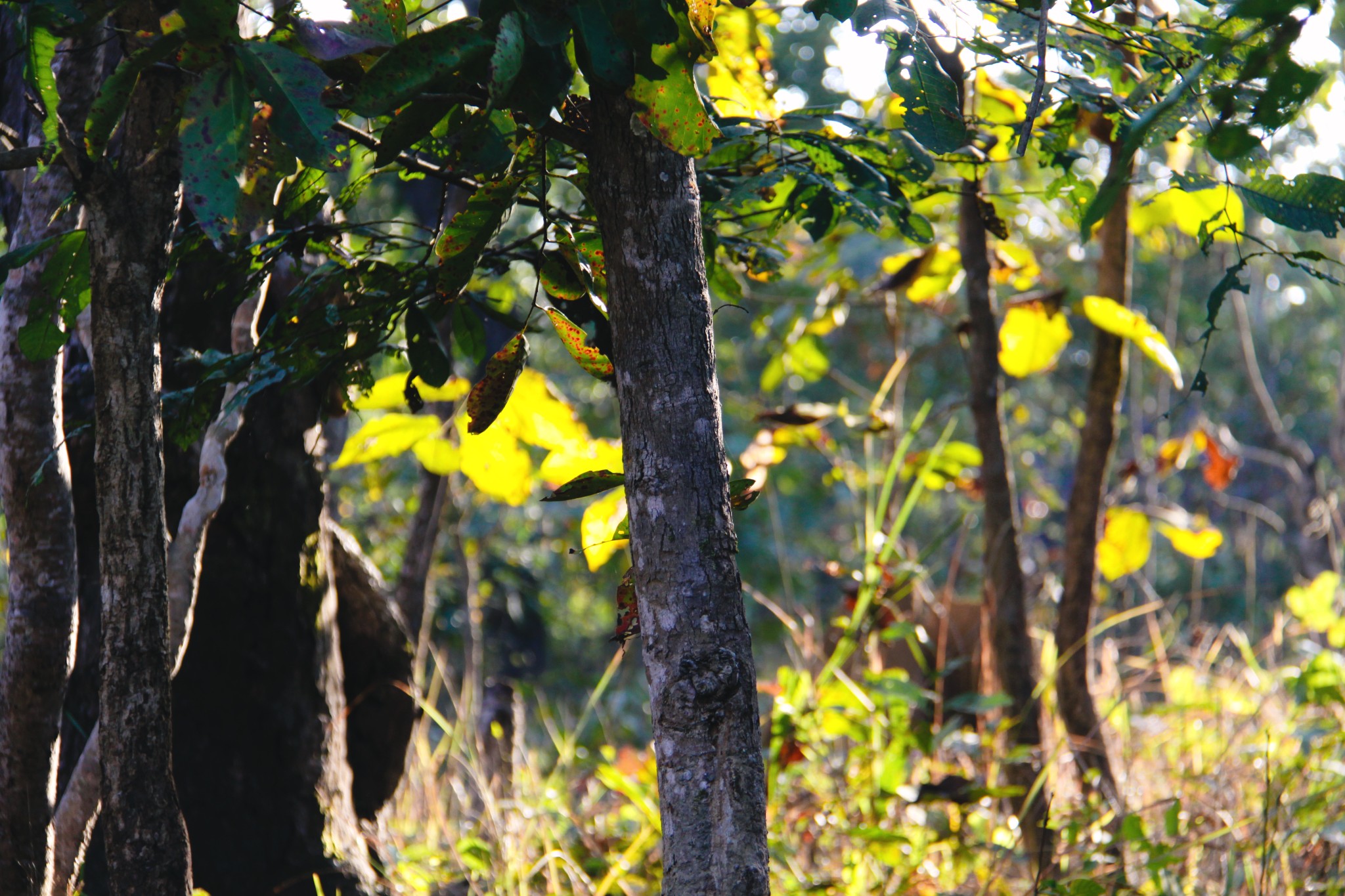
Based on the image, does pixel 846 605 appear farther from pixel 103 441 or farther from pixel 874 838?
pixel 103 441

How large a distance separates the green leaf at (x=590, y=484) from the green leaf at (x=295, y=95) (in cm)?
32

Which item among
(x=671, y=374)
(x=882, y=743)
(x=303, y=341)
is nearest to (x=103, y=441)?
(x=303, y=341)

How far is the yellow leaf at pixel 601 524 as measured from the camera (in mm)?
1083

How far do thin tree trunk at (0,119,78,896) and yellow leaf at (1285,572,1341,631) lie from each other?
2667mm

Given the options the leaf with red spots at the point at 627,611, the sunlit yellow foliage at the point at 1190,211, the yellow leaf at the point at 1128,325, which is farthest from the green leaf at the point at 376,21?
the yellow leaf at the point at 1128,325

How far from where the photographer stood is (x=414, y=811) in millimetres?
2373

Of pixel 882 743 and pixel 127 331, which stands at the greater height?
pixel 127 331

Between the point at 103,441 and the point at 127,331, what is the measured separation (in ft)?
0.31

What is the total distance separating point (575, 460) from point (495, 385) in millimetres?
335

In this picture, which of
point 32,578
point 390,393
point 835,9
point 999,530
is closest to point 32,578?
point 32,578

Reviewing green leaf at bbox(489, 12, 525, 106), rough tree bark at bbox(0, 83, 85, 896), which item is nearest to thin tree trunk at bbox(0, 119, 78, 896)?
rough tree bark at bbox(0, 83, 85, 896)

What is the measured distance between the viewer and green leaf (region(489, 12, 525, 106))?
58 centimetres

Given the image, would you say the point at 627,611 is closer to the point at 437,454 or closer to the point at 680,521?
the point at 680,521

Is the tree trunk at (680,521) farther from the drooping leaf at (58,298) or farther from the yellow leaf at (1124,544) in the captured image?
the yellow leaf at (1124,544)
